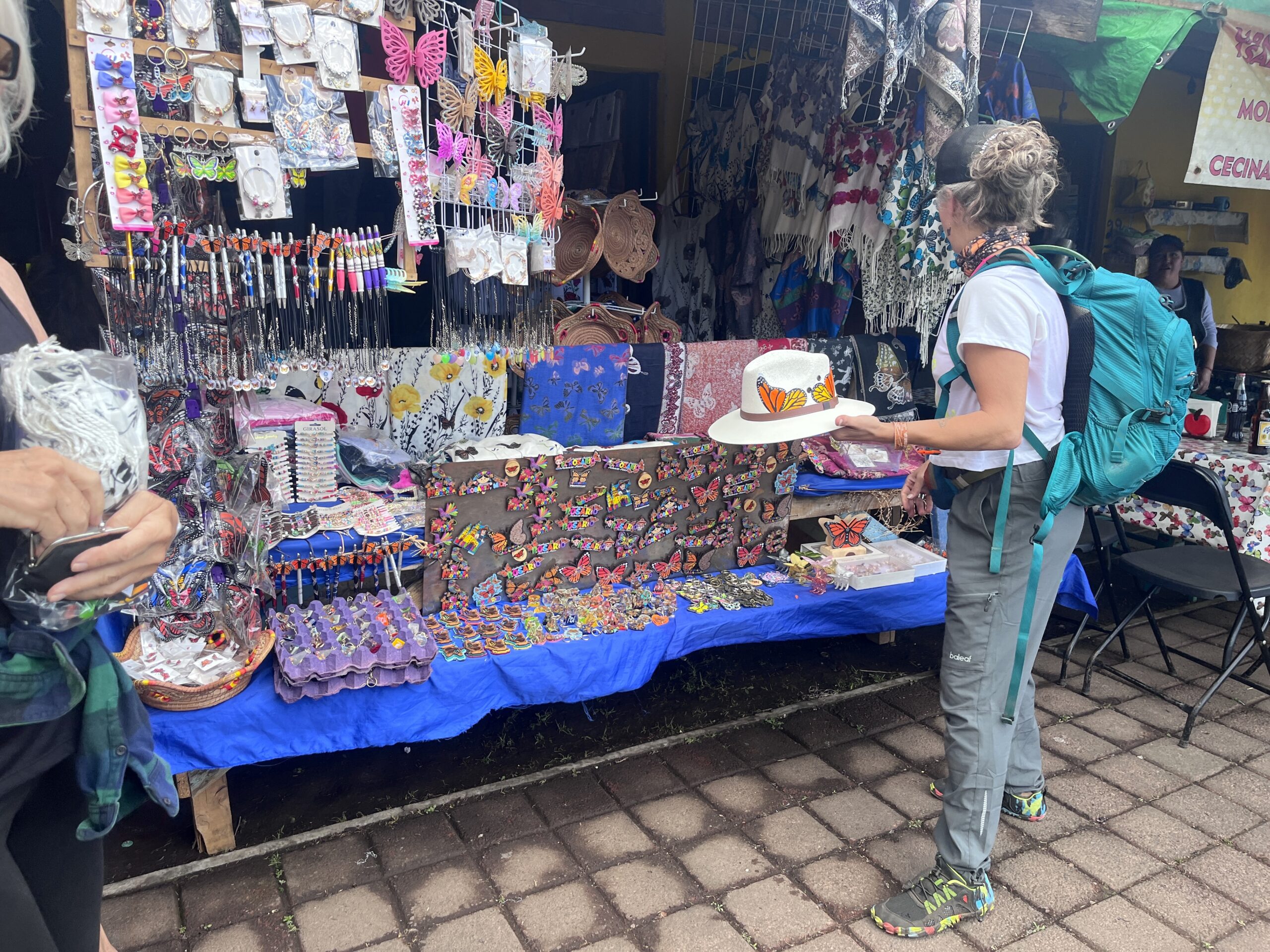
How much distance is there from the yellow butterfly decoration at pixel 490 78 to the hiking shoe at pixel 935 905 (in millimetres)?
2630

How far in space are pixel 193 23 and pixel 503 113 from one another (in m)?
0.88

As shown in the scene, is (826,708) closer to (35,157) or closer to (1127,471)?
(1127,471)

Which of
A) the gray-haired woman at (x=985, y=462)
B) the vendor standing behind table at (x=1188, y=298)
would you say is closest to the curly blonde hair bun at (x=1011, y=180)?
the gray-haired woman at (x=985, y=462)

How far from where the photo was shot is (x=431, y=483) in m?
3.07

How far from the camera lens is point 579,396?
391cm

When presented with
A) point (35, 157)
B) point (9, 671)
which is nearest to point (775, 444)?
point (9, 671)

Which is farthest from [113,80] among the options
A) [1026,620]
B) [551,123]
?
[1026,620]

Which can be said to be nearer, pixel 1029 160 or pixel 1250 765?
pixel 1029 160

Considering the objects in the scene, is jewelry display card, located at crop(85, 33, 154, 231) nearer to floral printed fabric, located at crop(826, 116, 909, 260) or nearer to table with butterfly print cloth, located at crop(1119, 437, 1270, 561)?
floral printed fabric, located at crop(826, 116, 909, 260)

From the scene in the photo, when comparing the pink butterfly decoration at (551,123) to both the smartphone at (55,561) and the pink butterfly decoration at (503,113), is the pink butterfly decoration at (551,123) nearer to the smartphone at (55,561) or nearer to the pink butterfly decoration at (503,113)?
the pink butterfly decoration at (503,113)

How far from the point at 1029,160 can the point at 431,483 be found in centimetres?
206

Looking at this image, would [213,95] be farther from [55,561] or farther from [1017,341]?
[1017,341]

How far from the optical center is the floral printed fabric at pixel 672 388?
4078 millimetres

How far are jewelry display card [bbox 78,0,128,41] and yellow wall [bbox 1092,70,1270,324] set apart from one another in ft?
24.0
